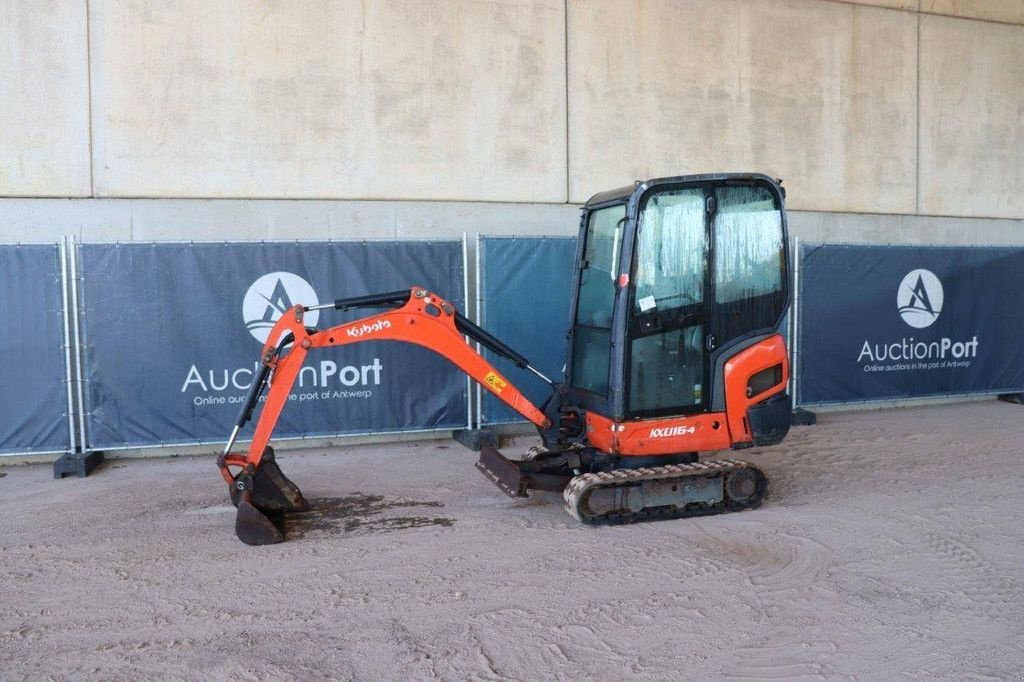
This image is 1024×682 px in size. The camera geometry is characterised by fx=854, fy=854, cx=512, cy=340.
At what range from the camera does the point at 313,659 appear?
4.20m

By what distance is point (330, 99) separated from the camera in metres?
9.23

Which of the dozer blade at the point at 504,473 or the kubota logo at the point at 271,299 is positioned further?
the kubota logo at the point at 271,299

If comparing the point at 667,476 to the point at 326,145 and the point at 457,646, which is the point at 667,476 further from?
the point at 326,145

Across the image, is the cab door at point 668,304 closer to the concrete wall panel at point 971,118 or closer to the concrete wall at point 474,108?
the concrete wall at point 474,108

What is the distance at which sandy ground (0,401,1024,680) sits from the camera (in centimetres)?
418

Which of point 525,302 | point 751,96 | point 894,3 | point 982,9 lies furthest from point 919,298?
point 525,302

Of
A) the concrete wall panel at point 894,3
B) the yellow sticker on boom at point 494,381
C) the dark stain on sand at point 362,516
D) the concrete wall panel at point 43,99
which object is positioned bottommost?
the dark stain on sand at point 362,516

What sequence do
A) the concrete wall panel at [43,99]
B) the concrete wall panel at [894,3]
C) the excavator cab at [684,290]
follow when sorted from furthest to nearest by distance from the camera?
the concrete wall panel at [894,3]
the concrete wall panel at [43,99]
the excavator cab at [684,290]

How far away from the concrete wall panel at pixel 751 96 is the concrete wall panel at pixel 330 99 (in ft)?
1.95

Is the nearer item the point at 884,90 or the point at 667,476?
the point at 667,476

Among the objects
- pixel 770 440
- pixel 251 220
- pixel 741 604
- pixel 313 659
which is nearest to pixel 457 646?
pixel 313 659

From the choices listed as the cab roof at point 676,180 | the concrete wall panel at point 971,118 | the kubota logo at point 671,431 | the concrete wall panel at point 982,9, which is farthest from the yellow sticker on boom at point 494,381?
the concrete wall panel at point 982,9

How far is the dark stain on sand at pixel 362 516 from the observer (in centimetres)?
633

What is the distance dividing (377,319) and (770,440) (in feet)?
10.3
